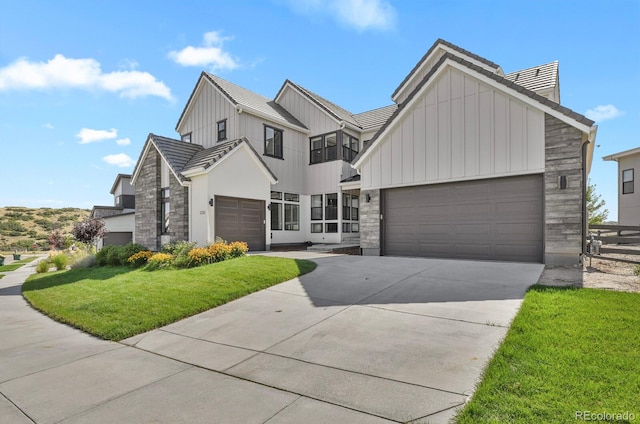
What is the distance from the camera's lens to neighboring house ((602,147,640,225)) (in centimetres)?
2009

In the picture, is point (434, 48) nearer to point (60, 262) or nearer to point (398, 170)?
point (398, 170)

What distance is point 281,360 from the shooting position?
4070 millimetres

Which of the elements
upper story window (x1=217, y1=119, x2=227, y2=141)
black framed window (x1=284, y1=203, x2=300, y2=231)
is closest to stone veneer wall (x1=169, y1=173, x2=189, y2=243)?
upper story window (x1=217, y1=119, x2=227, y2=141)

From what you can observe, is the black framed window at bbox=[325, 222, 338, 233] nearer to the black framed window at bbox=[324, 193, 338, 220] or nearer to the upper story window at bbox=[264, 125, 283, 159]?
the black framed window at bbox=[324, 193, 338, 220]

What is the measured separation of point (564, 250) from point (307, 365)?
8.48m

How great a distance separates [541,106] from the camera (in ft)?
30.5

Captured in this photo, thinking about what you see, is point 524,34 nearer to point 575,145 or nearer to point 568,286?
point 575,145

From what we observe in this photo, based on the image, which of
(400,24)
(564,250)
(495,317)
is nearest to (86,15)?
(400,24)

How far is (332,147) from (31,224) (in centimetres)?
4381

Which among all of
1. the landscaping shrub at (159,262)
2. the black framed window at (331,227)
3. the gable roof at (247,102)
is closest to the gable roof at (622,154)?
the black framed window at (331,227)

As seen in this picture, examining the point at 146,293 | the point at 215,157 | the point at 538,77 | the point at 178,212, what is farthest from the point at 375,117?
the point at 146,293

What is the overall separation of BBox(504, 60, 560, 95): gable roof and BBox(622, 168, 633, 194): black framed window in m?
11.7

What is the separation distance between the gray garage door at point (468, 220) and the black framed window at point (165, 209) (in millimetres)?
9846

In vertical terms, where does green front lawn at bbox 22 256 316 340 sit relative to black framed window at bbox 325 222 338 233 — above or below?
below
